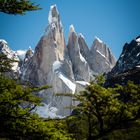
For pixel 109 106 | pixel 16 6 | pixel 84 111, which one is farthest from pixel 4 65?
pixel 109 106

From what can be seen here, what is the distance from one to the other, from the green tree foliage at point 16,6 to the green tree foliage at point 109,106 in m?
3.79

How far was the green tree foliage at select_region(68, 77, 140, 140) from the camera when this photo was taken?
10.3 metres

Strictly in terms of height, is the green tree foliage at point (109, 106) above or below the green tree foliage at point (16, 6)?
below

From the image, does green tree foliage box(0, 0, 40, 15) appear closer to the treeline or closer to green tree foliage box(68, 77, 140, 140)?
the treeline

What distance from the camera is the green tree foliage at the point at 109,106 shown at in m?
10.3

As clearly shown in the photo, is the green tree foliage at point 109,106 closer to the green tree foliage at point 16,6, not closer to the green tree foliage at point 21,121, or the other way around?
the green tree foliage at point 21,121

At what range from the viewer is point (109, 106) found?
35.1 feet

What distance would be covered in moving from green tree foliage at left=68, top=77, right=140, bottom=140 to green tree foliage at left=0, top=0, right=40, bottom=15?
3794mm

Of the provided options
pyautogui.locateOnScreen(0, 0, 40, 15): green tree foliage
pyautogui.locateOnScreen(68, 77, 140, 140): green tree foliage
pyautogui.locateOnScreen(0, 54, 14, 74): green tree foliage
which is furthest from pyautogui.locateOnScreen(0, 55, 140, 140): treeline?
pyautogui.locateOnScreen(0, 0, 40, 15): green tree foliage

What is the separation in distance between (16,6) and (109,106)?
508 cm

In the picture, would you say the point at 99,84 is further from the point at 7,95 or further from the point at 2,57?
the point at 2,57

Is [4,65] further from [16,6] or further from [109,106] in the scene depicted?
[109,106]

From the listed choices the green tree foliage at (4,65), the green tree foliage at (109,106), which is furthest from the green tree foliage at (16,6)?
the green tree foliage at (109,106)

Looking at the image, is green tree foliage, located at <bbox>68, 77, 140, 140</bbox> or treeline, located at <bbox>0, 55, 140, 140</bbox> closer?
green tree foliage, located at <bbox>68, 77, 140, 140</bbox>
